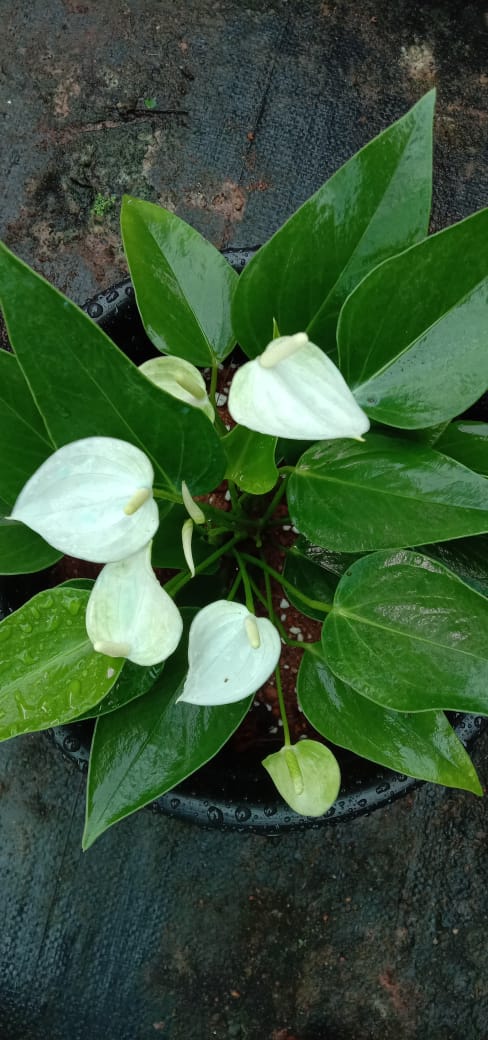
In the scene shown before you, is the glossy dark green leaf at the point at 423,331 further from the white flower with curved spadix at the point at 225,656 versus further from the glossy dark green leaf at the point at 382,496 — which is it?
the white flower with curved spadix at the point at 225,656

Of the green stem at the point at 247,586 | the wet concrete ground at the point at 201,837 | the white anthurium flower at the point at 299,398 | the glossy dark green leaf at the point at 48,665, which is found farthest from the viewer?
the wet concrete ground at the point at 201,837

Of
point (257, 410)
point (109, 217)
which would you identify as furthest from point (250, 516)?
point (109, 217)

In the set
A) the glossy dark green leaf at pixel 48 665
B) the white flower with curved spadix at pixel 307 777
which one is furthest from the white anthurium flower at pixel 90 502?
the white flower with curved spadix at pixel 307 777

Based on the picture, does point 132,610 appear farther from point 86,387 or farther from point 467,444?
point 467,444

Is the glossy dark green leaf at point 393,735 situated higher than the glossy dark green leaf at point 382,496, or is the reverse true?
the glossy dark green leaf at point 382,496

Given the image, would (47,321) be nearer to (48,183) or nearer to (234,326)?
(234,326)

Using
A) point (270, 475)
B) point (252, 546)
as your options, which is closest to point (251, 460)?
point (270, 475)

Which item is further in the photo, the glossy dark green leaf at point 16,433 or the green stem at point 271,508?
the green stem at point 271,508
